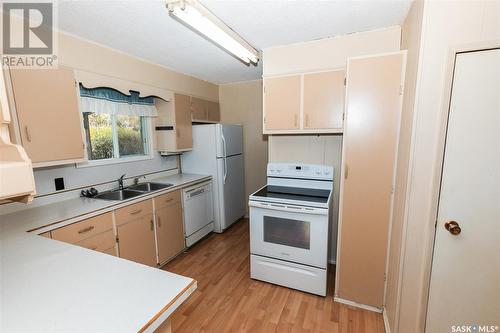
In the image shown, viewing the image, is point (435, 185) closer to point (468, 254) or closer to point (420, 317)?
point (468, 254)

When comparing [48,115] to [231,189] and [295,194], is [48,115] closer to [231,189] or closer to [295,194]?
[295,194]

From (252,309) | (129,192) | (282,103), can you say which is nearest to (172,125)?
(129,192)

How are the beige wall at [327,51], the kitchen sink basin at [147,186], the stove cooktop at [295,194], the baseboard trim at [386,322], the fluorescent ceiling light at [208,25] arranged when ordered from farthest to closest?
the kitchen sink basin at [147,186], the stove cooktop at [295,194], the beige wall at [327,51], the baseboard trim at [386,322], the fluorescent ceiling light at [208,25]

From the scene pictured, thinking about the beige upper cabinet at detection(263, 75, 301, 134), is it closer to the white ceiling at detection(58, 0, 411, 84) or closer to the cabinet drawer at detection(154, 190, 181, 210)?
the white ceiling at detection(58, 0, 411, 84)

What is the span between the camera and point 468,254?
1403mm

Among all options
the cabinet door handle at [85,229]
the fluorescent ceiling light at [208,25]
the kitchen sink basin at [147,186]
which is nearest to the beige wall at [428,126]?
the fluorescent ceiling light at [208,25]

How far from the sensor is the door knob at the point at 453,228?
1396 mm

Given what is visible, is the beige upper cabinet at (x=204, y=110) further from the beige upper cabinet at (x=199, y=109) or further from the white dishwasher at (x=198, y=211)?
the white dishwasher at (x=198, y=211)

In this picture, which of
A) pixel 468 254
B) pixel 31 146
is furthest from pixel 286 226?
pixel 31 146

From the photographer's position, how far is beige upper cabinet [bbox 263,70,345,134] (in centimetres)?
227

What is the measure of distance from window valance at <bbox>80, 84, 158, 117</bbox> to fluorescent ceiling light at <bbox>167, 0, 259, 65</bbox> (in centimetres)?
134

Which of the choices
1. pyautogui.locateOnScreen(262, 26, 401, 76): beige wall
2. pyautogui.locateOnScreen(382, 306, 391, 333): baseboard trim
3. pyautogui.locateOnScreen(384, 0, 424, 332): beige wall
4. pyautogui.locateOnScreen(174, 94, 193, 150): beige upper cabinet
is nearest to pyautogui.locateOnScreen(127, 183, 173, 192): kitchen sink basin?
pyautogui.locateOnScreen(174, 94, 193, 150): beige upper cabinet

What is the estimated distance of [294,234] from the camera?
2.27 m

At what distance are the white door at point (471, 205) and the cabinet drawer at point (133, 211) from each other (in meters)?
2.53
